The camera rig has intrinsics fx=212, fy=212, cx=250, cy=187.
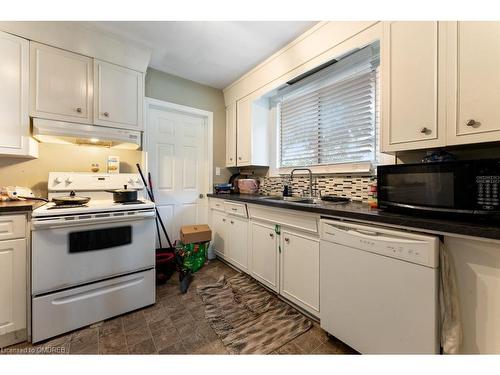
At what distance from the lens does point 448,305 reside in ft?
3.11

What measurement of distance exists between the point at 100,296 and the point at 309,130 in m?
2.44

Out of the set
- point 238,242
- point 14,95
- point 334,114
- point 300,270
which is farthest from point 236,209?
point 14,95

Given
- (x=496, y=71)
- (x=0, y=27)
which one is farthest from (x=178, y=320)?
(x=0, y=27)

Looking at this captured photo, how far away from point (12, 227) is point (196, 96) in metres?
2.34

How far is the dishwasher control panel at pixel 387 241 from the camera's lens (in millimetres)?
967

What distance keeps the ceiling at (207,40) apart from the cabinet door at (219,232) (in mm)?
1825

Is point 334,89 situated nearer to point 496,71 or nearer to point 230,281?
point 496,71

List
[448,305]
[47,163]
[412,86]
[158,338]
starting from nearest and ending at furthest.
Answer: [448,305], [412,86], [158,338], [47,163]

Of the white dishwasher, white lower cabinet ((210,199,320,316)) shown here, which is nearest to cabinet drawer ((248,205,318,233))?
white lower cabinet ((210,199,320,316))

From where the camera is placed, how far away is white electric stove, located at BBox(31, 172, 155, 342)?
4.58ft

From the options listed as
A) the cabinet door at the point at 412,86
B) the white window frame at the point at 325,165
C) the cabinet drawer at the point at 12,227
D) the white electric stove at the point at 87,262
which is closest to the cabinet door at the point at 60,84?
the white electric stove at the point at 87,262

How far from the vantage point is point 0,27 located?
5.12ft

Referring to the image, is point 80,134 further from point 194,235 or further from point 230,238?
point 230,238

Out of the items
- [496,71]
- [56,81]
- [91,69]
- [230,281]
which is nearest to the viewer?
[496,71]
